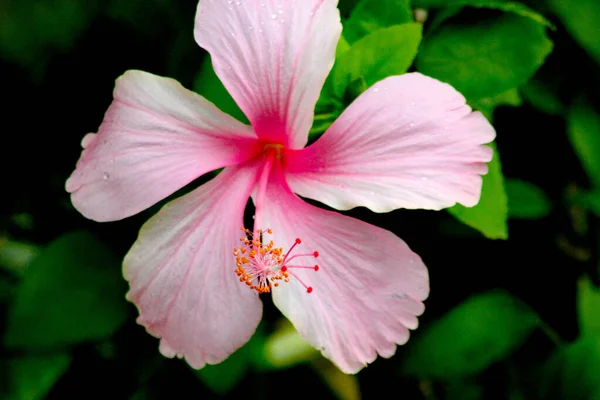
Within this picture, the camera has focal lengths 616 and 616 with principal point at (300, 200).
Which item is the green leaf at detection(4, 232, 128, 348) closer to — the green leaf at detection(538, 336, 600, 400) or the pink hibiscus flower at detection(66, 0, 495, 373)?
the pink hibiscus flower at detection(66, 0, 495, 373)

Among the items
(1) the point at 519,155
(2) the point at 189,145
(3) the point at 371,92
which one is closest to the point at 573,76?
(1) the point at 519,155

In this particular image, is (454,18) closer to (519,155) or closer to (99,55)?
(519,155)

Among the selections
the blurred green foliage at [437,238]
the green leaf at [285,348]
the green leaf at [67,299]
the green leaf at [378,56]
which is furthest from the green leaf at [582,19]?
the green leaf at [67,299]

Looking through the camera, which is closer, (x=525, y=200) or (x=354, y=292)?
(x=354, y=292)

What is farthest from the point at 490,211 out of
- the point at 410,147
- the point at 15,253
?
the point at 15,253

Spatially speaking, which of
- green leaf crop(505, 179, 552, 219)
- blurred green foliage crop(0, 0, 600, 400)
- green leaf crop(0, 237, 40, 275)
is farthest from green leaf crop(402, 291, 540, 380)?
green leaf crop(0, 237, 40, 275)

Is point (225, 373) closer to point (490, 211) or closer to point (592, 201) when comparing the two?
point (490, 211)
